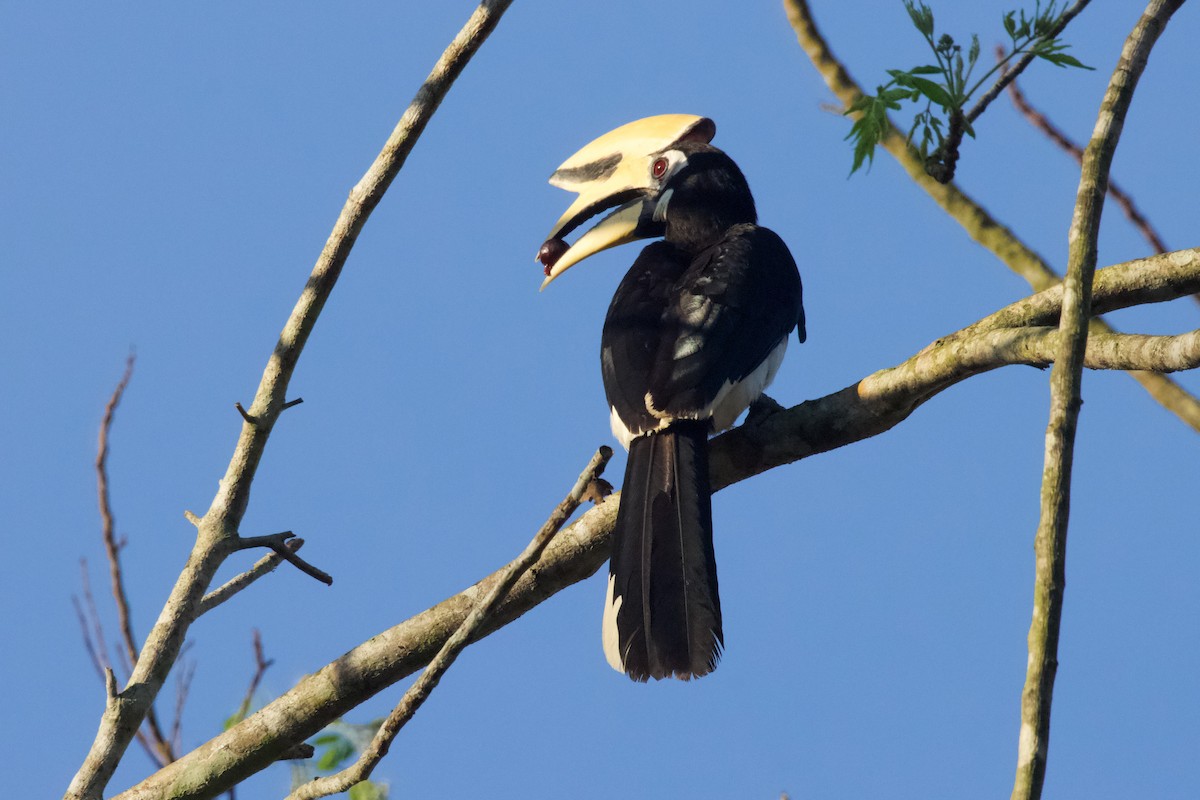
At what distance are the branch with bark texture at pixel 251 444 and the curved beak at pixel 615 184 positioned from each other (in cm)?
221

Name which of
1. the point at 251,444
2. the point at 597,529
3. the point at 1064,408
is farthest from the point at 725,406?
the point at 1064,408

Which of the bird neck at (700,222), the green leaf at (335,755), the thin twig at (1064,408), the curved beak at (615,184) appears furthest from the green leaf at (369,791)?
the curved beak at (615,184)

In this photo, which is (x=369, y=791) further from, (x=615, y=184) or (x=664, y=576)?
(x=615, y=184)

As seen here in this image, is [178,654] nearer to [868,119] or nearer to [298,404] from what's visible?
[298,404]

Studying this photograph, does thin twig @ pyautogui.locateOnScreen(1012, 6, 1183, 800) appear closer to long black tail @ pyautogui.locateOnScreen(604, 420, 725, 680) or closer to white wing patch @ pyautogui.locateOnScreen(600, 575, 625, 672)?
long black tail @ pyautogui.locateOnScreen(604, 420, 725, 680)

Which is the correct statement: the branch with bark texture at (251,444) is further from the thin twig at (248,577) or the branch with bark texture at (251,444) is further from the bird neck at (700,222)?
the bird neck at (700,222)

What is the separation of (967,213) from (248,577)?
2.97 metres

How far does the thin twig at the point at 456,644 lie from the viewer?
2973mm

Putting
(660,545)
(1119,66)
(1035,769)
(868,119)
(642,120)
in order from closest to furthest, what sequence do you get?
1. (1035,769)
2. (1119,66)
3. (868,119)
4. (660,545)
5. (642,120)

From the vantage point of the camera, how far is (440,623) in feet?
13.0

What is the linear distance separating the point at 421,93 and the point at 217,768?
2.04m

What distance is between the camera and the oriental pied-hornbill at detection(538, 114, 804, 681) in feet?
13.1

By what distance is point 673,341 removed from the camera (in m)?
4.64

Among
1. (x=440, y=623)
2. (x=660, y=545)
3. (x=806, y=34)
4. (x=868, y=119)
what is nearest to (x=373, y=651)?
(x=440, y=623)
